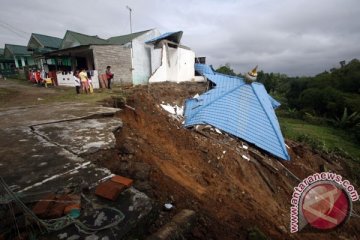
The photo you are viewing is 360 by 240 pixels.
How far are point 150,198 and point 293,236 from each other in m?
2.30

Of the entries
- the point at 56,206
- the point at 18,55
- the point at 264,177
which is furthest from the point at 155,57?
the point at 18,55

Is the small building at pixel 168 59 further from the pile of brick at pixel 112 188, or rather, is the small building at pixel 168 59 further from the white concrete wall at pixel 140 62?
the pile of brick at pixel 112 188

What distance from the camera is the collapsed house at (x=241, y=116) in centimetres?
826

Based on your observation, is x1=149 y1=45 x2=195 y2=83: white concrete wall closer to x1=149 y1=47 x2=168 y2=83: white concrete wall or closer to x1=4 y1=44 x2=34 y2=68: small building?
x1=149 y1=47 x2=168 y2=83: white concrete wall

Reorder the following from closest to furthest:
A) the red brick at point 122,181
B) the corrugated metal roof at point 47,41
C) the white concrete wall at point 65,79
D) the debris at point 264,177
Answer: the red brick at point 122,181 → the debris at point 264,177 → the white concrete wall at point 65,79 → the corrugated metal roof at point 47,41

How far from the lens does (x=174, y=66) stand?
14758 millimetres

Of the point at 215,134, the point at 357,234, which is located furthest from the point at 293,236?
the point at 215,134

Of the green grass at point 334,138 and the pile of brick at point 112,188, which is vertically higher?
the pile of brick at point 112,188

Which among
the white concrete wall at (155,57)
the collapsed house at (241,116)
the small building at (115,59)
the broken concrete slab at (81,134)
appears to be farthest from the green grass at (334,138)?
the broken concrete slab at (81,134)

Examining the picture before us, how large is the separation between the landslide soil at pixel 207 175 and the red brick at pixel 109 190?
30cm

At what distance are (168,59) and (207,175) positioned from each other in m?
10.7

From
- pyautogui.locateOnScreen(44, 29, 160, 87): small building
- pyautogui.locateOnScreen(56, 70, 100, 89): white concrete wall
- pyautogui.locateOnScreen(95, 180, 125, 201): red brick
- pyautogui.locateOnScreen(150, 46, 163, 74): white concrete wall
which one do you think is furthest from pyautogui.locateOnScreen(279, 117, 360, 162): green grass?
pyautogui.locateOnScreen(56, 70, 100, 89): white concrete wall

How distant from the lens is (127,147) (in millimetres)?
3326

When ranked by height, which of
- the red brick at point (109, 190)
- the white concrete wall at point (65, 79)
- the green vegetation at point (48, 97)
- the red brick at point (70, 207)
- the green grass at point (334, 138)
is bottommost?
the green grass at point (334, 138)
